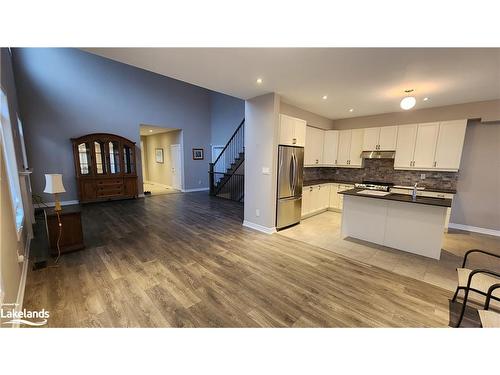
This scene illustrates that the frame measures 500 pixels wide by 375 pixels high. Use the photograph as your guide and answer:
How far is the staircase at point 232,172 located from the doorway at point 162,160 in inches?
69.4

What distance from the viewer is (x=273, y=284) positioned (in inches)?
92.7

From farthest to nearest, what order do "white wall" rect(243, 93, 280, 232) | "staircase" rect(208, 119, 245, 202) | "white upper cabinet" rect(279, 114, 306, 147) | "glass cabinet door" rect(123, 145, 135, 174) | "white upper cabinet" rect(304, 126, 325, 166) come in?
1. "staircase" rect(208, 119, 245, 202)
2. "glass cabinet door" rect(123, 145, 135, 174)
3. "white upper cabinet" rect(304, 126, 325, 166)
4. "white upper cabinet" rect(279, 114, 306, 147)
5. "white wall" rect(243, 93, 280, 232)

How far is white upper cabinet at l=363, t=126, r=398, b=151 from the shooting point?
487cm

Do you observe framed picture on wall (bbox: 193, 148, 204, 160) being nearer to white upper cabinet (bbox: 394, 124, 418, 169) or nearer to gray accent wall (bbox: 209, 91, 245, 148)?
gray accent wall (bbox: 209, 91, 245, 148)

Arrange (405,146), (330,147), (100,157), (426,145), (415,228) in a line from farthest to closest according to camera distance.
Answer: (100,157)
(330,147)
(405,146)
(426,145)
(415,228)

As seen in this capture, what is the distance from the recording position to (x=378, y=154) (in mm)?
A: 5094

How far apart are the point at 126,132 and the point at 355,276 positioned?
7860 mm

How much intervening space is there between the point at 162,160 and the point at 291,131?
782cm

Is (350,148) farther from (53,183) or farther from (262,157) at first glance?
(53,183)

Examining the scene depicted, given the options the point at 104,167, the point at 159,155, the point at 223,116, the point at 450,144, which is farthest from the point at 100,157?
the point at 450,144

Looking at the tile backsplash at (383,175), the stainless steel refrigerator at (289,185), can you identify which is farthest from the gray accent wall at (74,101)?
the tile backsplash at (383,175)

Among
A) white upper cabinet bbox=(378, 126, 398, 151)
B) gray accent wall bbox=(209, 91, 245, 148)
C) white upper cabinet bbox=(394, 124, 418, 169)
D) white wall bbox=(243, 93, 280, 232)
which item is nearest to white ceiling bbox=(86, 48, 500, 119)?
white wall bbox=(243, 93, 280, 232)

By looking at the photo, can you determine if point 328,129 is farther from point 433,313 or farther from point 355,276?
point 433,313

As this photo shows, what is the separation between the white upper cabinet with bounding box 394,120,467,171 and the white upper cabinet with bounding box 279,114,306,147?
8.19 ft
